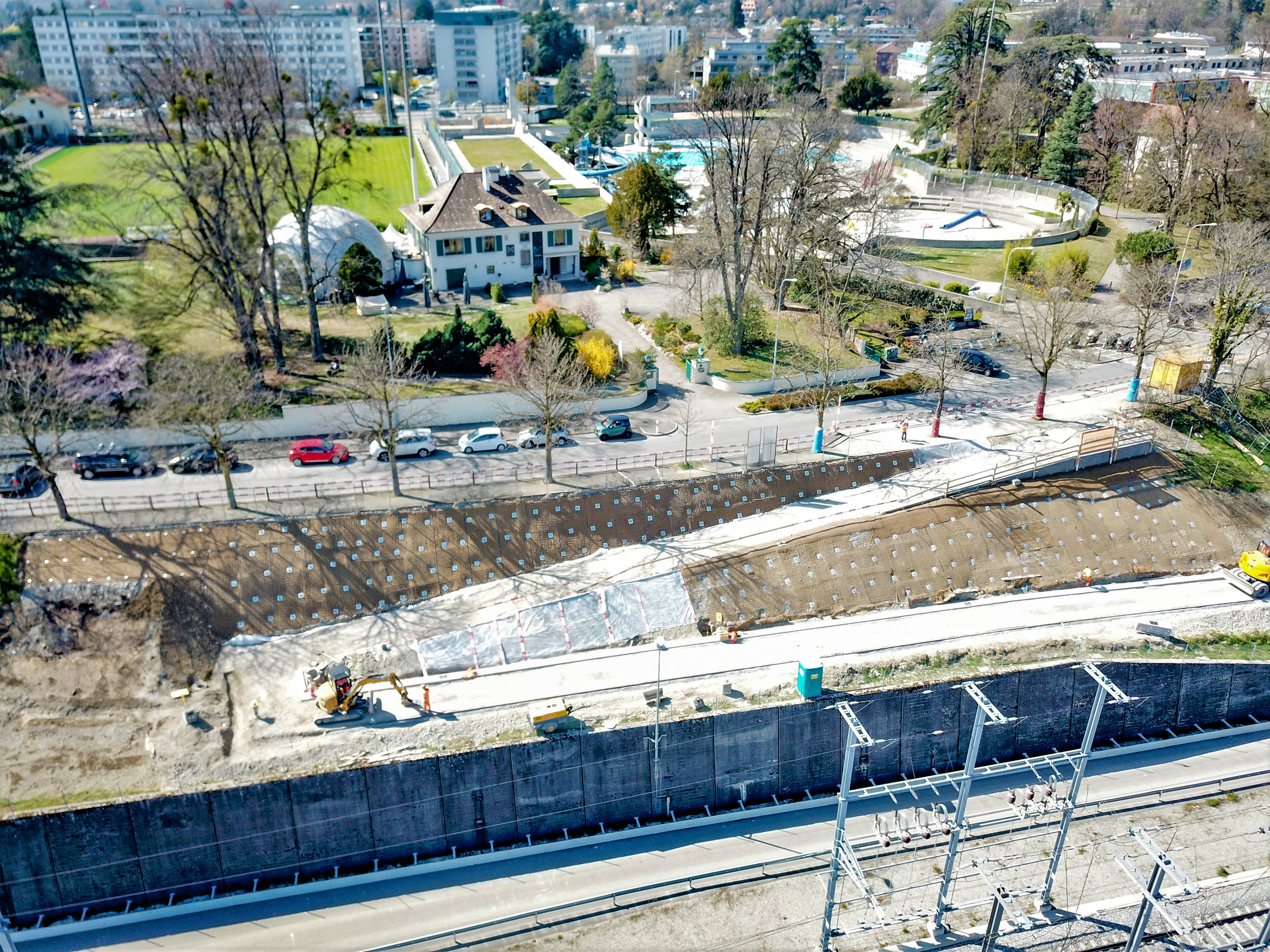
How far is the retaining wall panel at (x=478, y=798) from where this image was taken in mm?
27031

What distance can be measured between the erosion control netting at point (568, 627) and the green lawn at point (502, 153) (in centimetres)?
5880

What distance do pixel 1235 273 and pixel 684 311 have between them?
2668cm

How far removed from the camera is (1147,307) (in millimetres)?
47562

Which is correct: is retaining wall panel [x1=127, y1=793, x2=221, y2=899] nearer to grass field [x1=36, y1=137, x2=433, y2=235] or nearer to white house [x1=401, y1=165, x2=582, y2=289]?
grass field [x1=36, y1=137, x2=433, y2=235]

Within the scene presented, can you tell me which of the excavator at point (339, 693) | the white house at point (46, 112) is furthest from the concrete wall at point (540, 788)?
the white house at point (46, 112)

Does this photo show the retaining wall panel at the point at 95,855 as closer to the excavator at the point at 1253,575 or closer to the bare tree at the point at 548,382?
the bare tree at the point at 548,382

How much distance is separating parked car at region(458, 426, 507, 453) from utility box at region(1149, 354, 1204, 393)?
30.9m

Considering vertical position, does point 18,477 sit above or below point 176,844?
above

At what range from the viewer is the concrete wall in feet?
84.0

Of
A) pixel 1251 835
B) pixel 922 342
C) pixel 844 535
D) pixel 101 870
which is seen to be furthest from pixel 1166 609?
pixel 101 870

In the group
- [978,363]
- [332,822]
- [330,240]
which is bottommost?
[332,822]

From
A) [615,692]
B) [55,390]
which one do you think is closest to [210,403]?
[55,390]

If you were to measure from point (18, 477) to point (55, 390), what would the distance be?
343 centimetres

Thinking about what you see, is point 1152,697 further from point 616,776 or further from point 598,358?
point 598,358
